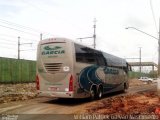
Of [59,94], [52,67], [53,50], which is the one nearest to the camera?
[59,94]

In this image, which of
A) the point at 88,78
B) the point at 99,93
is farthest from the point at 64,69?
the point at 99,93

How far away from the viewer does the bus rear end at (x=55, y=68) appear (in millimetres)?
16844

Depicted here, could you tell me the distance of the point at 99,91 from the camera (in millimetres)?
21500

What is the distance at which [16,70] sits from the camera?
103 feet

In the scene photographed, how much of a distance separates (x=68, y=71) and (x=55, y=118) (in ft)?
15.1

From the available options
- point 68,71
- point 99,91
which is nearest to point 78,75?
point 68,71

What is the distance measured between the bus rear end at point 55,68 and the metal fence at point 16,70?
12157 millimetres

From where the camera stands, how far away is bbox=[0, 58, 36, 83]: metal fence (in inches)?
1147

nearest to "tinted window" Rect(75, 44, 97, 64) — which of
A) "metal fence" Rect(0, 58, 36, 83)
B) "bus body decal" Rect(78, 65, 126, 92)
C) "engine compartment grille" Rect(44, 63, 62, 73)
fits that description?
"bus body decal" Rect(78, 65, 126, 92)

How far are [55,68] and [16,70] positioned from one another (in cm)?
1506

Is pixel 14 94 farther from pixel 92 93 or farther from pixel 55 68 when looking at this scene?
pixel 55 68

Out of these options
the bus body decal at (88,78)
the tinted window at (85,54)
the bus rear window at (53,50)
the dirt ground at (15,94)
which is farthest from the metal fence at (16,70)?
the bus rear window at (53,50)

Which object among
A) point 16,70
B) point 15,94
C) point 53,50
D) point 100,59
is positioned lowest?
point 15,94

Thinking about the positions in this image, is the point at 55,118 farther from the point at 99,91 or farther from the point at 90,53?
the point at 99,91
